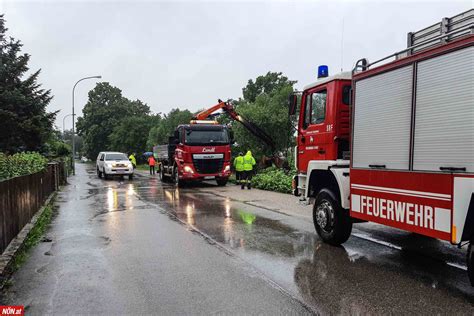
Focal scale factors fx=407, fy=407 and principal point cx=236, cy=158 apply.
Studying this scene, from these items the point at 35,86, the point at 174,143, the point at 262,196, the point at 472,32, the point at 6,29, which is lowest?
the point at 262,196

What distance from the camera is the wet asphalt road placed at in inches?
165

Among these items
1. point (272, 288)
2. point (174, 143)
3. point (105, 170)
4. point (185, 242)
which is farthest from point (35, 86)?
point (272, 288)

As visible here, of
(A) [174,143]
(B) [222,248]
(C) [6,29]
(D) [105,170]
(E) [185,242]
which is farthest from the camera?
(D) [105,170]

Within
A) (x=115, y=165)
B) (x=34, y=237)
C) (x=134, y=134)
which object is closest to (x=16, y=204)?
(x=34, y=237)

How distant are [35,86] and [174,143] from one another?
384 inches

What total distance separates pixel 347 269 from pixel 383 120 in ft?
6.81

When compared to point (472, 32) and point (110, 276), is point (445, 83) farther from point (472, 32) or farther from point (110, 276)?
point (110, 276)

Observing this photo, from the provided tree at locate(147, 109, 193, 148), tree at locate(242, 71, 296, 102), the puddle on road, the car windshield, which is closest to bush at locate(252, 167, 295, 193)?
the puddle on road

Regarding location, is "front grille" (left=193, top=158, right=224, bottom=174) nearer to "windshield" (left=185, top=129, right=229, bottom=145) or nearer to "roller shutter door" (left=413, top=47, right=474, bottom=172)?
"windshield" (left=185, top=129, right=229, bottom=145)

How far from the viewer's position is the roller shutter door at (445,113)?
4250 millimetres

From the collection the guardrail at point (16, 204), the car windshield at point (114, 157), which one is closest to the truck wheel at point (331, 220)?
the guardrail at point (16, 204)

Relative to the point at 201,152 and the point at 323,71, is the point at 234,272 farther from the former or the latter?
the point at 201,152

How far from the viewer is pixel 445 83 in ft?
14.9

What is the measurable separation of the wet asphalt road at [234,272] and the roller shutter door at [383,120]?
4.88 ft
